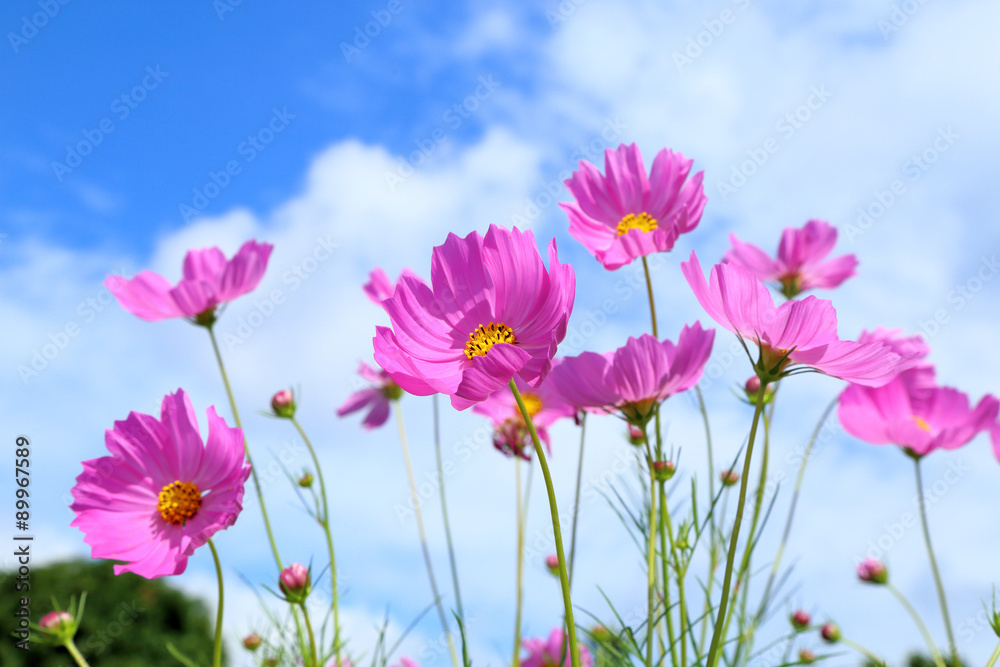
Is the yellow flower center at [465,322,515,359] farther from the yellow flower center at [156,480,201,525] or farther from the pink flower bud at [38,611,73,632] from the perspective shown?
the pink flower bud at [38,611,73,632]

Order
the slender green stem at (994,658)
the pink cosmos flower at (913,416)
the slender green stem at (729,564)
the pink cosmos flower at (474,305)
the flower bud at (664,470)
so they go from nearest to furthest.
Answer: the slender green stem at (729,564)
the pink cosmos flower at (474,305)
the slender green stem at (994,658)
the flower bud at (664,470)
the pink cosmos flower at (913,416)

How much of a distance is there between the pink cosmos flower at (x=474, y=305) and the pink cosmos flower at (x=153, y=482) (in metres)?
0.39

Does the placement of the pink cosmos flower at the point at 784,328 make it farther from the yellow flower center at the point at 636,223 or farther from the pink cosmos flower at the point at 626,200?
the yellow flower center at the point at 636,223

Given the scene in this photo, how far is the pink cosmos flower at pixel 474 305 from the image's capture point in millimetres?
703

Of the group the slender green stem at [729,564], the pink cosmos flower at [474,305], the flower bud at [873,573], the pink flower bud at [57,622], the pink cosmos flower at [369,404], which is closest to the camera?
the slender green stem at [729,564]

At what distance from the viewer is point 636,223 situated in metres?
1.21

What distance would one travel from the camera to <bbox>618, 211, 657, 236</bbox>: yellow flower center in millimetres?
1201

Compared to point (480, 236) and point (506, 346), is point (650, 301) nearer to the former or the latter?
point (480, 236)

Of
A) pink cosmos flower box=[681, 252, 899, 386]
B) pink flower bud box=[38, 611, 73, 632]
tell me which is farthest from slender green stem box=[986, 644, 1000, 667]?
pink flower bud box=[38, 611, 73, 632]

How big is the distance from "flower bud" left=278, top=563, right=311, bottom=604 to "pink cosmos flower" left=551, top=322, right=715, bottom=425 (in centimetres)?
49

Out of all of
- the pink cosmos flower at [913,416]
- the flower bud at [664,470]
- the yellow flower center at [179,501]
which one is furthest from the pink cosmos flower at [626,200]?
the yellow flower center at [179,501]

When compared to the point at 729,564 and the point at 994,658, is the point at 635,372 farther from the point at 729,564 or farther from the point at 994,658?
the point at 994,658

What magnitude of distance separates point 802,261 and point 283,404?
130cm

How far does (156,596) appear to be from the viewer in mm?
6691
